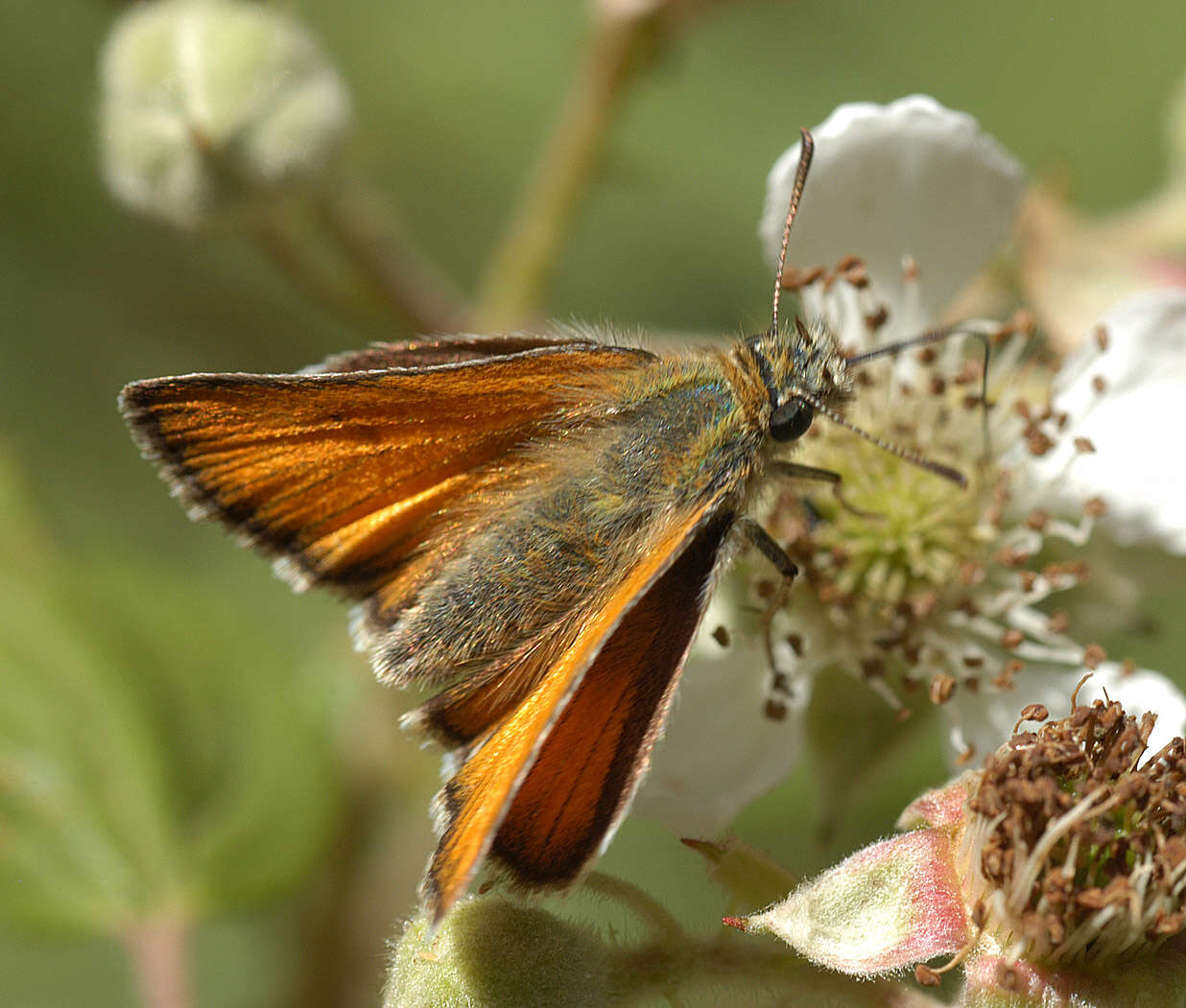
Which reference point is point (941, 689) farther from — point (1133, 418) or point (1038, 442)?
point (1133, 418)

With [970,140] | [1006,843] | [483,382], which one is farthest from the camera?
[970,140]

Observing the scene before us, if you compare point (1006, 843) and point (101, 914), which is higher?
point (1006, 843)

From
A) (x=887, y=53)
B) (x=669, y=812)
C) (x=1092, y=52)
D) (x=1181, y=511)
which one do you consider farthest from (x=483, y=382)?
(x=1092, y=52)

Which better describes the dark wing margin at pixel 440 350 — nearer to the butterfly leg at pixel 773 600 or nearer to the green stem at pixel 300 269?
the butterfly leg at pixel 773 600

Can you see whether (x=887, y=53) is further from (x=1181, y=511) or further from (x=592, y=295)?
(x=1181, y=511)

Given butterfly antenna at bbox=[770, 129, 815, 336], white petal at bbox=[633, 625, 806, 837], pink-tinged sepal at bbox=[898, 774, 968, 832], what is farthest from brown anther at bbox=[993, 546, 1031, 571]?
pink-tinged sepal at bbox=[898, 774, 968, 832]

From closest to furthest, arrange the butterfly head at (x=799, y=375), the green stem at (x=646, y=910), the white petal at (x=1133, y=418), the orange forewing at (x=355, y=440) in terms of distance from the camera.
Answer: the green stem at (x=646, y=910) → the orange forewing at (x=355, y=440) → the butterfly head at (x=799, y=375) → the white petal at (x=1133, y=418)

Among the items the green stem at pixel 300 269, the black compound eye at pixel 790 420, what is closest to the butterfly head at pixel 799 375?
the black compound eye at pixel 790 420
